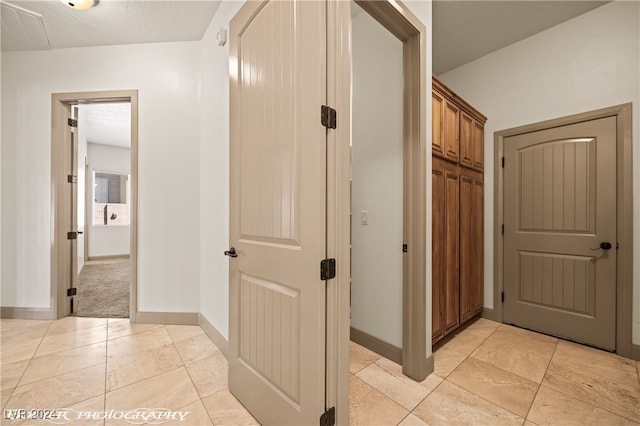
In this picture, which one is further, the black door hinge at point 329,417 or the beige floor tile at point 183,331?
the beige floor tile at point 183,331

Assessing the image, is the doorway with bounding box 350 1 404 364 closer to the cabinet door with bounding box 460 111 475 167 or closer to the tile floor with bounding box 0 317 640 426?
the tile floor with bounding box 0 317 640 426

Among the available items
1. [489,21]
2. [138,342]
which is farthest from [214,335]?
[489,21]

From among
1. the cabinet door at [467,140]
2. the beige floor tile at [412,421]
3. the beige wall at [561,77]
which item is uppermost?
the beige wall at [561,77]

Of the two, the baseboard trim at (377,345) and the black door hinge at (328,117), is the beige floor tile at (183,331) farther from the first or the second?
the black door hinge at (328,117)

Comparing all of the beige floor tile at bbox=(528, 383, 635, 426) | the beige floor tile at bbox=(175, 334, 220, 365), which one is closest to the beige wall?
the beige floor tile at bbox=(528, 383, 635, 426)

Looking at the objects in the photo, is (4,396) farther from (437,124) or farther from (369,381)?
(437,124)

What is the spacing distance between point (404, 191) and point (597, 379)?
186cm

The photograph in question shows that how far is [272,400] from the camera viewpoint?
1373 millimetres

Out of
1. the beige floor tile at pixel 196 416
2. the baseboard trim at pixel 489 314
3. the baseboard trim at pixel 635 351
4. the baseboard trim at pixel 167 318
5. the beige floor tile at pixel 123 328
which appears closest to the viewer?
the beige floor tile at pixel 196 416

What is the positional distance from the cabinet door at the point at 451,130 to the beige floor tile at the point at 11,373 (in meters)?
→ 3.45

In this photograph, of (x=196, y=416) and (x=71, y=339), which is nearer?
(x=196, y=416)

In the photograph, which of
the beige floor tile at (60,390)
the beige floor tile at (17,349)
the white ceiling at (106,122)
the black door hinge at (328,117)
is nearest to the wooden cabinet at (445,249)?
the black door hinge at (328,117)

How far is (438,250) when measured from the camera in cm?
219

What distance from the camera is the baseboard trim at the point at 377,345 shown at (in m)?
2.05
